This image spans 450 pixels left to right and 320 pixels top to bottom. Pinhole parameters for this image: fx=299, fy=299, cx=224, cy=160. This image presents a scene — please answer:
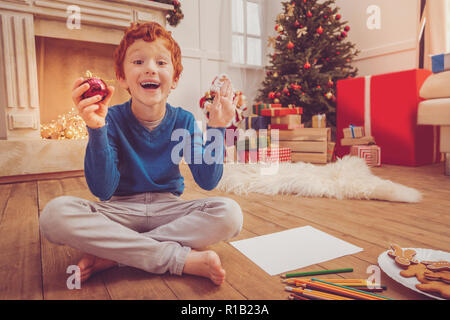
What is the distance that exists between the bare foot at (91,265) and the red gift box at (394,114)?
2181 mm

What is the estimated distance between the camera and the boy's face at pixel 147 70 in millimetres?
731

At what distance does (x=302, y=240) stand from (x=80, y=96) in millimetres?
681

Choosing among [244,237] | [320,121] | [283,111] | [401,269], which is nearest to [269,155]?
[283,111]

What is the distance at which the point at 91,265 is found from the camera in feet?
2.13

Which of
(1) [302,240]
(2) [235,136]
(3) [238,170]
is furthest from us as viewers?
(2) [235,136]

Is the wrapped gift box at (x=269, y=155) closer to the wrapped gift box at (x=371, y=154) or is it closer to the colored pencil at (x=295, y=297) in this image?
the wrapped gift box at (x=371, y=154)

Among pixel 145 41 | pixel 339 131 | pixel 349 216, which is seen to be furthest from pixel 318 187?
pixel 339 131

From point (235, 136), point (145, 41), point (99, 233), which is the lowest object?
point (99, 233)

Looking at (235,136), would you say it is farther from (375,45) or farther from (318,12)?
(375,45)

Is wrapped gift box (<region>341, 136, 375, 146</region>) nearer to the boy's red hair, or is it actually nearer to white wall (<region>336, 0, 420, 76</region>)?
white wall (<region>336, 0, 420, 76</region>)

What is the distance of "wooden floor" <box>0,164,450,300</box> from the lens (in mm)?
600

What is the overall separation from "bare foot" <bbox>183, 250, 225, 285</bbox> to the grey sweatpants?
0.05ft

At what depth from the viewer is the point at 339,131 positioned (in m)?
2.61
